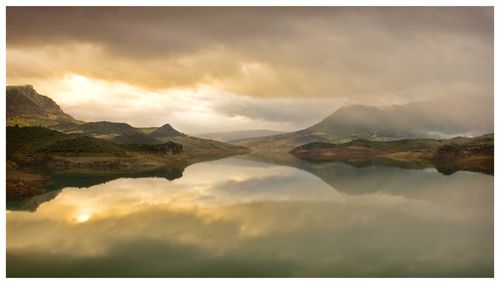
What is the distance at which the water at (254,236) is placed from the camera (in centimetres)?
2491

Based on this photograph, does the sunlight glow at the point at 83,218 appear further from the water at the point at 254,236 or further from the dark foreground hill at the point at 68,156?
the dark foreground hill at the point at 68,156

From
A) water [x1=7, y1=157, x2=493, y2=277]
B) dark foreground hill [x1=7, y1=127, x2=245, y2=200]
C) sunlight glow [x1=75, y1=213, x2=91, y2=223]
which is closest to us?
water [x1=7, y1=157, x2=493, y2=277]

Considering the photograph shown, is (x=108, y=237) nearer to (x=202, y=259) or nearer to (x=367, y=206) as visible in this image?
(x=202, y=259)

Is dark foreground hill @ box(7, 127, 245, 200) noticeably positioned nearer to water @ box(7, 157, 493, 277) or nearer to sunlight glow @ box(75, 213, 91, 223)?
sunlight glow @ box(75, 213, 91, 223)

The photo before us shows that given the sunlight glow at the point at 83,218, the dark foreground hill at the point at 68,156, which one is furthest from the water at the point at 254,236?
the dark foreground hill at the point at 68,156

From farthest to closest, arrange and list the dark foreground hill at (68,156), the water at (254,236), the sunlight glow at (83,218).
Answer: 1. the dark foreground hill at (68,156)
2. the sunlight glow at (83,218)
3. the water at (254,236)

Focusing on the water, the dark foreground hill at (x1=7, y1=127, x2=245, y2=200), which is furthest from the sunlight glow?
the dark foreground hill at (x1=7, y1=127, x2=245, y2=200)

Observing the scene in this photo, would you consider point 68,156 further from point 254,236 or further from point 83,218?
point 254,236

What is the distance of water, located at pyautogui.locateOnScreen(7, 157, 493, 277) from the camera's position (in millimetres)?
24906

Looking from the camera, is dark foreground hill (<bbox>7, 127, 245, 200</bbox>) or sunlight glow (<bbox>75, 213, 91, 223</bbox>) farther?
dark foreground hill (<bbox>7, 127, 245, 200</bbox>)

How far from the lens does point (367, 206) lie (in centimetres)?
4731

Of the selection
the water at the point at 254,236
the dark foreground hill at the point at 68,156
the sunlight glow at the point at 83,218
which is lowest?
the sunlight glow at the point at 83,218
